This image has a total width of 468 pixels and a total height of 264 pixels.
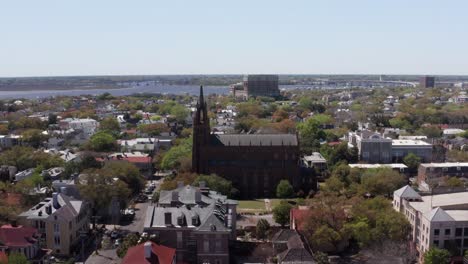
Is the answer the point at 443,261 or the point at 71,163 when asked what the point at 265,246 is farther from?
the point at 71,163

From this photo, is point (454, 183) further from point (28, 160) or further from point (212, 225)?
point (28, 160)

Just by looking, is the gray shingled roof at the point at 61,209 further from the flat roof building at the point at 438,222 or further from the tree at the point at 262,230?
the flat roof building at the point at 438,222

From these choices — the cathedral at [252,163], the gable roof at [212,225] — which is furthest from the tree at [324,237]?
the cathedral at [252,163]

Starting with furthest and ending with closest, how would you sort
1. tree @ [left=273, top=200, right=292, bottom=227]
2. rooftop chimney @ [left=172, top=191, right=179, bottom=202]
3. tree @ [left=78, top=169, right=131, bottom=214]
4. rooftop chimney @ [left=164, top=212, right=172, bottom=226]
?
tree @ [left=78, top=169, right=131, bottom=214], tree @ [left=273, top=200, right=292, bottom=227], rooftop chimney @ [left=172, top=191, right=179, bottom=202], rooftop chimney @ [left=164, top=212, right=172, bottom=226]

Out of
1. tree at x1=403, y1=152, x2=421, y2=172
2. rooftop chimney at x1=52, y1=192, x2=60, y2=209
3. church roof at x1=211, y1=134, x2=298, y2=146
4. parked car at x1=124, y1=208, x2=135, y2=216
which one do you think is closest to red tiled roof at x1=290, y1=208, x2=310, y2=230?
parked car at x1=124, y1=208, x2=135, y2=216

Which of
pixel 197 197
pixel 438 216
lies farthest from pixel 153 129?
pixel 438 216

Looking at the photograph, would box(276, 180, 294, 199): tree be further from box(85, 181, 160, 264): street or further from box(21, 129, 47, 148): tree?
box(21, 129, 47, 148): tree
